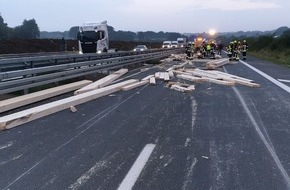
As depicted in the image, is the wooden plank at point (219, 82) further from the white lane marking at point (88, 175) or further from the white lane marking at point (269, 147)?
the white lane marking at point (88, 175)

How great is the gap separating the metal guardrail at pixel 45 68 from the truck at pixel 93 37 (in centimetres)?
1342

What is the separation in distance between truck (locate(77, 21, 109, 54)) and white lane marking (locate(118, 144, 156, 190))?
2797 centimetres

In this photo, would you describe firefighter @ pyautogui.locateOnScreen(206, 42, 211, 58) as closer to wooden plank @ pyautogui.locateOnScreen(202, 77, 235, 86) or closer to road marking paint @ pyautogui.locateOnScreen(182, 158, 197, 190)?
wooden plank @ pyautogui.locateOnScreen(202, 77, 235, 86)

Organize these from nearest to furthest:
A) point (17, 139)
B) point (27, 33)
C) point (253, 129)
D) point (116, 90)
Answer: point (17, 139), point (253, 129), point (116, 90), point (27, 33)

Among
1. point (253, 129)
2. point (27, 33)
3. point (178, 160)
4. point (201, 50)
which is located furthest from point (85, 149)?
point (27, 33)

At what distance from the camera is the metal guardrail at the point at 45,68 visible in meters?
10.4

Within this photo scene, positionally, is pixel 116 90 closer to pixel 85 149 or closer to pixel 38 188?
pixel 85 149

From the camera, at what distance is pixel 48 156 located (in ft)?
19.6

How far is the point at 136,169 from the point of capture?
17.6 feet

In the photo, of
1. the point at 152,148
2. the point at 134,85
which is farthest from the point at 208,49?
the point at 152,148

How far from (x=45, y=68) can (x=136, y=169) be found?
24.8ft

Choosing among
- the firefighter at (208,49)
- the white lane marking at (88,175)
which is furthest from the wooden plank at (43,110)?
the firefighter at (208,49)

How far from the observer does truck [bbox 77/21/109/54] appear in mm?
33781

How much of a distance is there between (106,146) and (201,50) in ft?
101
